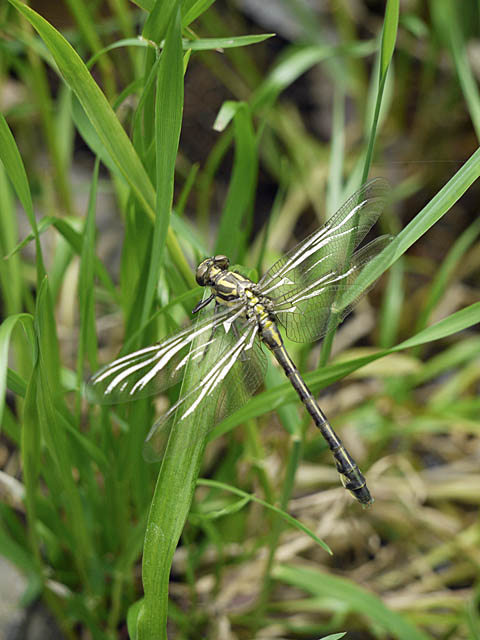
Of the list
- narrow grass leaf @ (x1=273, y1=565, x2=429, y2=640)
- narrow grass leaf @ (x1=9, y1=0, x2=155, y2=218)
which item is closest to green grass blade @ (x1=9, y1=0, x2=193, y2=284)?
narrow grass leaf @ (x1=9, y1=0, x2=155, y2=218)

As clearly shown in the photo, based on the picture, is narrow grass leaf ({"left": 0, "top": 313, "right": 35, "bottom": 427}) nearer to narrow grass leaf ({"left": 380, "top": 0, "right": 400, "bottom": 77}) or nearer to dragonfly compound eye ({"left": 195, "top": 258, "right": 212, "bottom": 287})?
dragonfly compound eye ({"left": 195, "top": 258, "right": 212, "bottom": 287})

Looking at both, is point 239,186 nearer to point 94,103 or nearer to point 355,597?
point 94,103

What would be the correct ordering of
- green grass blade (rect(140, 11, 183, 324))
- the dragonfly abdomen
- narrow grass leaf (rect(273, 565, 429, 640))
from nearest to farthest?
green grass blade (rect(140, 11, 183, 324))
the dragonfly abdomen
narrow grass leaf (rect(273, 565, 429, 640))

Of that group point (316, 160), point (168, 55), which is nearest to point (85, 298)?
point (168, 55)

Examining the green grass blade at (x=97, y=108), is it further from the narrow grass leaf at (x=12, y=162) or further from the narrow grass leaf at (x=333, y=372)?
the narrow grass leaf at (x=333, y=372)

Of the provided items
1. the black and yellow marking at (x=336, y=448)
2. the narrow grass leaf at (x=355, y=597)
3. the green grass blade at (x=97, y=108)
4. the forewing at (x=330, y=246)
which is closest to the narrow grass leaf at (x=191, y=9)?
the green grass blade at (x=97, y=108)

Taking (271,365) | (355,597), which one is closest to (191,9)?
(271,365)

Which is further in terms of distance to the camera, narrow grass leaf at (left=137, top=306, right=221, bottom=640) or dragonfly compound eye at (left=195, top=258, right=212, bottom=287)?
dragonfly compound eye at (left=195, top=258, right=212, bottom=287)

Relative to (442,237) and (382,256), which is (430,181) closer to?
(442,237)
